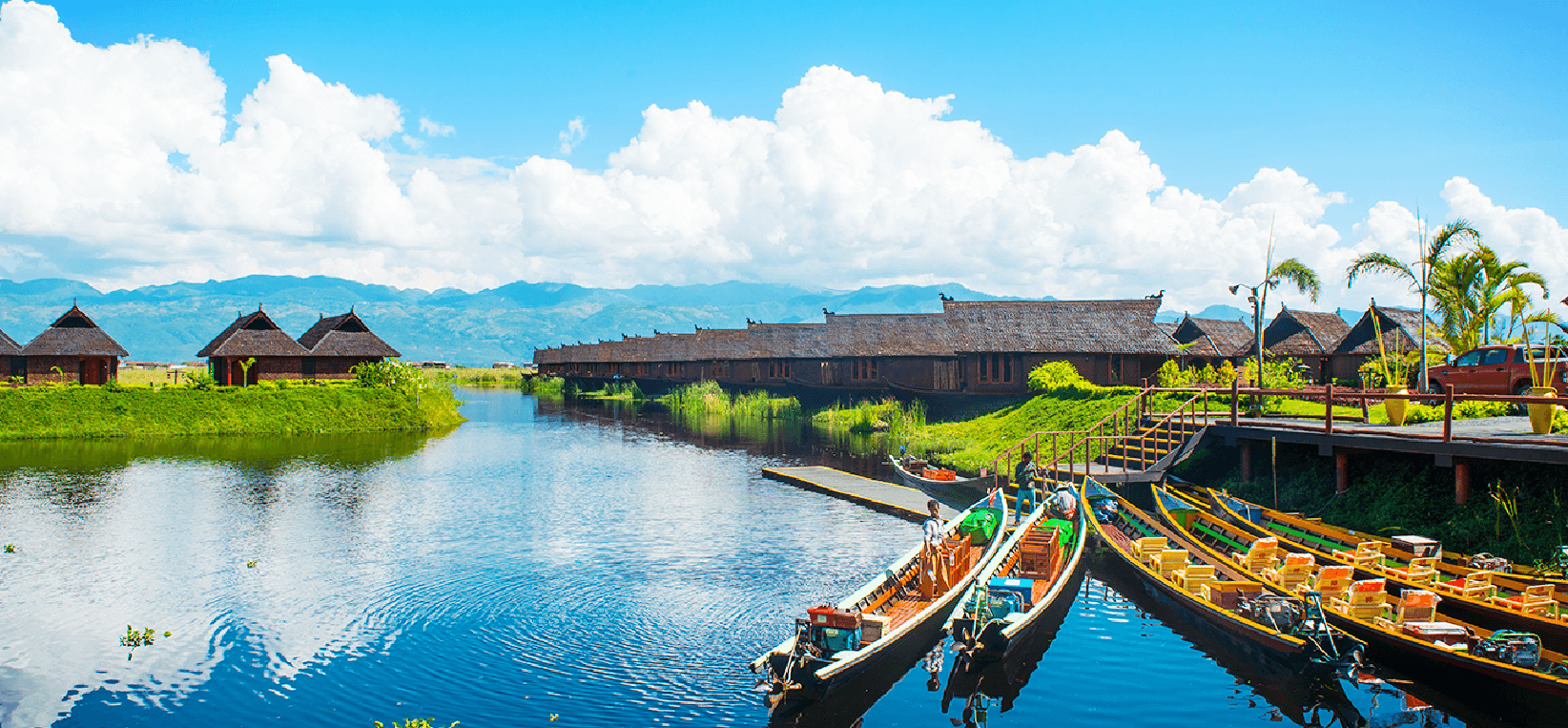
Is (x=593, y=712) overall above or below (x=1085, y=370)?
below

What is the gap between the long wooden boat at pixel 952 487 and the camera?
27641 millimetres

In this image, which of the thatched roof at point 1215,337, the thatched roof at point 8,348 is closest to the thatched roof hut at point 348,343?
the thatched roof at point 8,348

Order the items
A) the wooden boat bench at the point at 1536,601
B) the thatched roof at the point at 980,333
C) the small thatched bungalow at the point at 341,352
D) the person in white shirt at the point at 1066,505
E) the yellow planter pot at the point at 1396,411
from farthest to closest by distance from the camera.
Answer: the small thatched bungalow at the point at 341,352
the thatched roof at the point at 980,333
the yellow planter pot at the point at 1396,411
the person in white shirt at the point at 1066,505
the wooden boat bench at the point at 1536,601

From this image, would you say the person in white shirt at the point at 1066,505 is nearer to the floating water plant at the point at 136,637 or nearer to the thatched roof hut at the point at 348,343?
the floating water plant at the point at 136,637

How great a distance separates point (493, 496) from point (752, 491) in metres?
8.67

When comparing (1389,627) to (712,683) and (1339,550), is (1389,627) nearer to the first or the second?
(1339,550)

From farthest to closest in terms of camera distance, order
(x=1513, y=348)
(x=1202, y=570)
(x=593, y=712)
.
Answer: (x=1513, y=348) < (x=1202, y=570) < (x=593, y=712)

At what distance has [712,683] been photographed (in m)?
13.6

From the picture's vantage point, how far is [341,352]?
6225 cm

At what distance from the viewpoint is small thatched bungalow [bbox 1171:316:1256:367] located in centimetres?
5825

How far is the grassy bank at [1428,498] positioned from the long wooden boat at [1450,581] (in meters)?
1.69

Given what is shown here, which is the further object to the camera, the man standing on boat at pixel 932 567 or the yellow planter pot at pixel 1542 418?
the yellow planter pot at pixel 1542 418

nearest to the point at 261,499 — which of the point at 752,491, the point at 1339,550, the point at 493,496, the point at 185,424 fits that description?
the point at 493,496

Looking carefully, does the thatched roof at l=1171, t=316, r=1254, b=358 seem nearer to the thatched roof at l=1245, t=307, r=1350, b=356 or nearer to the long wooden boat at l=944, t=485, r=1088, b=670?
the thatched roof at l=1245, t=307, r=1350, b=356
